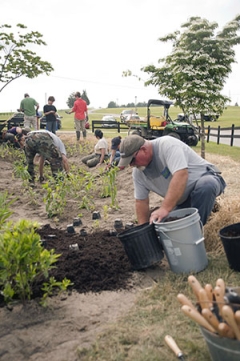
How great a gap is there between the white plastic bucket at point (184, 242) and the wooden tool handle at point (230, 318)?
4.57 ft

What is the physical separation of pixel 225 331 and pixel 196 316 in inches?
6.0

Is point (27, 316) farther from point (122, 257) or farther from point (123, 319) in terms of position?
point (122, 257)

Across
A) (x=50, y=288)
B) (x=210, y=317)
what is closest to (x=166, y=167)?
(x=50, y=288)

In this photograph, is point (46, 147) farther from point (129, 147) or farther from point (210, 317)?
point (210, 317)

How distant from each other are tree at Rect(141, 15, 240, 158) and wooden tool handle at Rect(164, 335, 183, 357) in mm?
6618

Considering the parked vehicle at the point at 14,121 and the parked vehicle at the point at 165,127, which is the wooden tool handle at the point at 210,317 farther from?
the parked vehicle at the point at 14,121

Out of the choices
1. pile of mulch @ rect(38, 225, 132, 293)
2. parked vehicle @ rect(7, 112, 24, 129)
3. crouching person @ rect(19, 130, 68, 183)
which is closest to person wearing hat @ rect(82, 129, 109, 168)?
crouching person @ rect(19, 130, 68, 183)

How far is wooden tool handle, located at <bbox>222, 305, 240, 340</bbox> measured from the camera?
1833mm

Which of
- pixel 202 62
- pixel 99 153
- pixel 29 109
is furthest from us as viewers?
pixel 29 109

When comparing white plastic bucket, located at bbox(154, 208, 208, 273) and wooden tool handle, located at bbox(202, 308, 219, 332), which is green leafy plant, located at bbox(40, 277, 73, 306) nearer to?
white plastic bucket, located at bbox(154, 208, 208, 273)

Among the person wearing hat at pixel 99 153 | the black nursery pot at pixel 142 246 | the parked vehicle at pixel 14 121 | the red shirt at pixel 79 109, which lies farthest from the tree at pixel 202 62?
the parked vehicle at pixel 14 121

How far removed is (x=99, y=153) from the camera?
10227mm

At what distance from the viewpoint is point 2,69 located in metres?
12.1

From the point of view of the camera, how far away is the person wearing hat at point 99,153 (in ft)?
31.1
